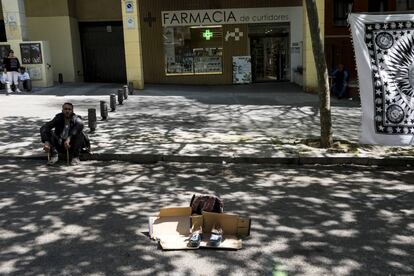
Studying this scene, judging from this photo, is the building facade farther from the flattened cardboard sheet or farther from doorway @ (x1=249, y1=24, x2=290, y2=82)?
the flattened cardboard sheet

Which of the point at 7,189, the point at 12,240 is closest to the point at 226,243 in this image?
the point at 12,240

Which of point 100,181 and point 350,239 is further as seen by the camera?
point 100,181

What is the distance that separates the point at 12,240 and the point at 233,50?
716 inches

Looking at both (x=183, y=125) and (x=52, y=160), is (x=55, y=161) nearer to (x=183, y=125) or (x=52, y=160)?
(x=52, y=160)

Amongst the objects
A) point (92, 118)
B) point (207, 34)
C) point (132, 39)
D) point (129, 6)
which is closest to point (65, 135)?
point (92, 118)

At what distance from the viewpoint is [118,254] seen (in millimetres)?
4965

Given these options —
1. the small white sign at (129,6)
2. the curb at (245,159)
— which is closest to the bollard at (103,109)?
the curb at (245,159)

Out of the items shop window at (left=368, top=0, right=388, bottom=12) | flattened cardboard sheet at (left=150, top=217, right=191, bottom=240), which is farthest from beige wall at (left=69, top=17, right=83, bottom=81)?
flattened cardboard sheet at (left=150, top=217, right=191, bottom=240)

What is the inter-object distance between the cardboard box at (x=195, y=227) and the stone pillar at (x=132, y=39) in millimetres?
14272

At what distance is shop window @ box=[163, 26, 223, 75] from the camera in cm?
2239

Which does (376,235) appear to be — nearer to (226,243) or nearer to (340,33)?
(226,243)

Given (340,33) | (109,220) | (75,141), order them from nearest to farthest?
(109,220) → (75,141) → (340,33)

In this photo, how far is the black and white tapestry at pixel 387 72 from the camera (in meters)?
8.31

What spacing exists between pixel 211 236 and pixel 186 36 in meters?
18.2
